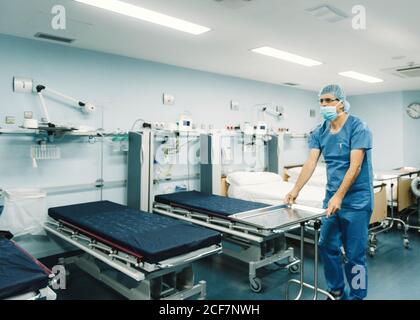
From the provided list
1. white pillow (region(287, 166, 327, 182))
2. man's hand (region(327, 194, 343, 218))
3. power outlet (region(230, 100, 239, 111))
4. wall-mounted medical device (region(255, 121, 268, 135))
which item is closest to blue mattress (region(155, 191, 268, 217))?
man's hand (region(327, 194, 343, 218))

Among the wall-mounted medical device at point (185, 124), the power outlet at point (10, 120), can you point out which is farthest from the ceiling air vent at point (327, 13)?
the power outlet at point (10, 120)

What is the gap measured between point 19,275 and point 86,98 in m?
2.65

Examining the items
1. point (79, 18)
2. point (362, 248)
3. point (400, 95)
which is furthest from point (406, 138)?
point (79, 18)

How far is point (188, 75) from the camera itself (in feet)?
17.2

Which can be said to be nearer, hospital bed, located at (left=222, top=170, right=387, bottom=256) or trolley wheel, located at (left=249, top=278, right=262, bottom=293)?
trolley wheel, located at (left=249, top=278, right=262, bottom=293)

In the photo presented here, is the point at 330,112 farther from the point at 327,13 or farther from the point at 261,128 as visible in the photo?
the point at 261,128

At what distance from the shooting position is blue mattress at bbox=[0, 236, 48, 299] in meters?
1.94

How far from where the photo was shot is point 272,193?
15.7 ft

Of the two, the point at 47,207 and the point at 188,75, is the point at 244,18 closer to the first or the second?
the point at 188,75

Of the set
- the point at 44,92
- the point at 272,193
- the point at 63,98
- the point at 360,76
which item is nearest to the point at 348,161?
the point at 272,193

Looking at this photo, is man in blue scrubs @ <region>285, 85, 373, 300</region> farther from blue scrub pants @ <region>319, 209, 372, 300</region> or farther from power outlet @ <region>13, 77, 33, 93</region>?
power outlet @ <region>13, 77, 33, 93</region>

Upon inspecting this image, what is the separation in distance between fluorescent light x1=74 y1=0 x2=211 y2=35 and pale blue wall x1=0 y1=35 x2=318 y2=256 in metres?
1.40
